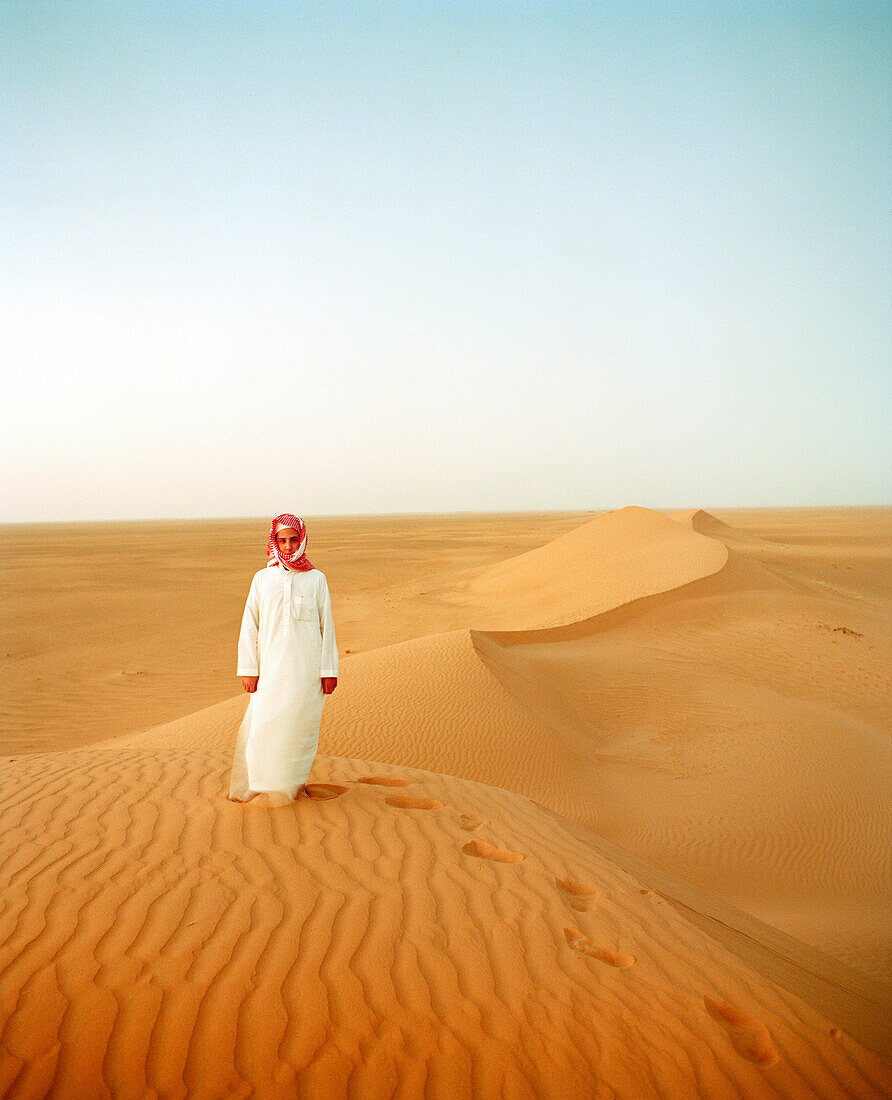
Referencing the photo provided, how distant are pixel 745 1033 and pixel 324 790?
113 inches

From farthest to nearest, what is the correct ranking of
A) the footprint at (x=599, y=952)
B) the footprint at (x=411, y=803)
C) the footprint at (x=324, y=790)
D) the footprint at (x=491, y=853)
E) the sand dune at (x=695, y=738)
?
the sand dune at (x=695, y=738), the footprint at (x=411, y=803), the footprint at (x=324, y=790), the footprint at (x=491, y=853), the footprint at (x=599, y=952)

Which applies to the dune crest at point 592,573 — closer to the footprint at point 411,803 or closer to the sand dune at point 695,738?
the sand dune at point 695,738

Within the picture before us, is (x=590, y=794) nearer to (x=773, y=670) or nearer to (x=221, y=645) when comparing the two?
(x=773, y=670)

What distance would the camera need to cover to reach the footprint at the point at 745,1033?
2.62 meters

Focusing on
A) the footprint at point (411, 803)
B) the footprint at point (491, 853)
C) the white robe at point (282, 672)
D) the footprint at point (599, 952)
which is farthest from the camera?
the footprint at point (411, 803)

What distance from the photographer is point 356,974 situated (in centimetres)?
278

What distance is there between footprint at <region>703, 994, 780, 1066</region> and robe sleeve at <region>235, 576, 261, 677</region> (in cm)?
298

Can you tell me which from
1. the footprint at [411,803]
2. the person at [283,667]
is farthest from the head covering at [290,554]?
the footprint at [411,803]

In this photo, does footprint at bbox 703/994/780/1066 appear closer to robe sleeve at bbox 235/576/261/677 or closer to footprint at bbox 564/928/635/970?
footprint at bbox 564/928/635/970

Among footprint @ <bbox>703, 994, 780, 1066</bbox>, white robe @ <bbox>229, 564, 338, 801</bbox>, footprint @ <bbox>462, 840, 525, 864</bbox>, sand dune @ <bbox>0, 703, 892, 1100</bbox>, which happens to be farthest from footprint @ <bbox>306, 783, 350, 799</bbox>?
footprint @ <bbox>703, 994, 780, 1066</bbox>

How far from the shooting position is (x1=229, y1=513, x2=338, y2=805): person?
4242 mm

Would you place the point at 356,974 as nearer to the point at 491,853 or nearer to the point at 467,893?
the point at 467,893

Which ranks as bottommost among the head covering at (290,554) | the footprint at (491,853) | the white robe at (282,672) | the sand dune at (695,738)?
the sand dune at (695,738)

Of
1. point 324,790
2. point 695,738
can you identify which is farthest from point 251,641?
point 695,738
